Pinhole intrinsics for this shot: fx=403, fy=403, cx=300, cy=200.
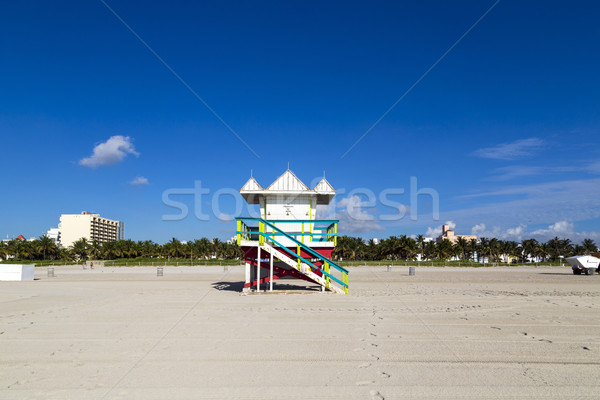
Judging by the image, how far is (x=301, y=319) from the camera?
11625 millimetres

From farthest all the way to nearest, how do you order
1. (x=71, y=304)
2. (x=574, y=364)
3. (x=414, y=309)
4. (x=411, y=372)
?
(x=71, y=304)
(x=414, y=309)
(x=574, y=364)
(x=411, y=372)

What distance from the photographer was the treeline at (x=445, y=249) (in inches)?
4139

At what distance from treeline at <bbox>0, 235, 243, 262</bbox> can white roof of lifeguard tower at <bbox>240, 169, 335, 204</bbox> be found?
94056mm

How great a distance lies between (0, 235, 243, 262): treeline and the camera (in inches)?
4341

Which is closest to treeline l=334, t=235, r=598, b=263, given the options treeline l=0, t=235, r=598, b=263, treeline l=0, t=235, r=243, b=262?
treeline l=0, t=235, r=598, b=263

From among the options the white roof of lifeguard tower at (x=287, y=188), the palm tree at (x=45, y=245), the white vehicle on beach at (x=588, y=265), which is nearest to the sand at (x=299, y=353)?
the white roof of lifeguard tower at (x=287, y=188)

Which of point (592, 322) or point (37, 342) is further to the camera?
point (592, 322)

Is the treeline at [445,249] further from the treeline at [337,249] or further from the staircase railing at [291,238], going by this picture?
the staircase railing at [291,238]

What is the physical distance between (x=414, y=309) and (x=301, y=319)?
177 inches

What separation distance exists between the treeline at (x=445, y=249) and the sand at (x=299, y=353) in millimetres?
93577

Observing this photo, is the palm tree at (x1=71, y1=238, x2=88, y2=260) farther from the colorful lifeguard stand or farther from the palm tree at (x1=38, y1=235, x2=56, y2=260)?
the colorful lifeguard stand

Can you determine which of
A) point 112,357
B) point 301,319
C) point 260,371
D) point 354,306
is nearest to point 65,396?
point 112,357

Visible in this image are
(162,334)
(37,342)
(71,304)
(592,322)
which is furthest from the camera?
(71,304)

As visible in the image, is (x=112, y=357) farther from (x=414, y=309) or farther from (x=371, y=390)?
(x=414, y=309)
